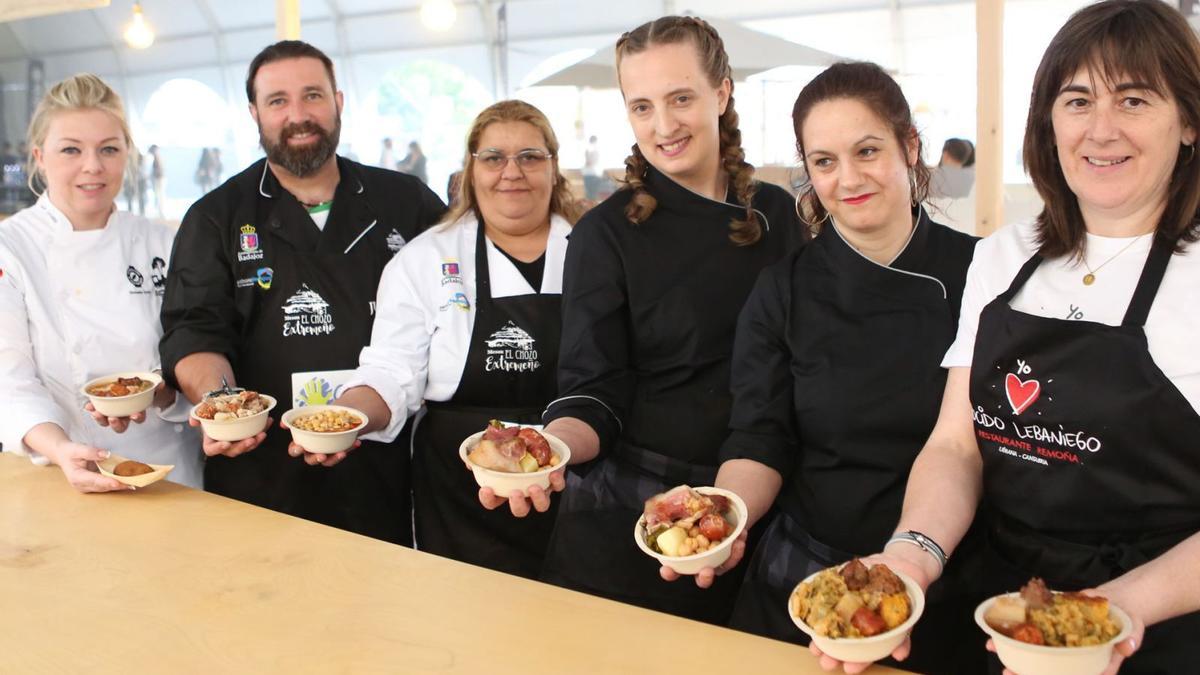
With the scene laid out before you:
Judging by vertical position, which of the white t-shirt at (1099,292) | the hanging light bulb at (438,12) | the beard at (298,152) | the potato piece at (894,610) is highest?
the hanging light bulb at (438,12)

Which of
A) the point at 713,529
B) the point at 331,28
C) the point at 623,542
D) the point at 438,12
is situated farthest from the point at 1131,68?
the point at 331,28

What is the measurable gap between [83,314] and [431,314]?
981 millimetres

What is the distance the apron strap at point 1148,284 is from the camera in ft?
4.83

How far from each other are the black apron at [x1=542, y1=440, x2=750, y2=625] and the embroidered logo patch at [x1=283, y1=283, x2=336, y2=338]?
98 centimetres

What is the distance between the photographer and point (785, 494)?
2.02 metres

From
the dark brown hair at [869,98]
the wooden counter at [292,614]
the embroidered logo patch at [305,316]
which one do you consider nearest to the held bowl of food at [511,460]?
the wooden counter at [292,614]

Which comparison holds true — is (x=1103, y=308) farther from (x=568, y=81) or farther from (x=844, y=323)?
(x=568, y=81)

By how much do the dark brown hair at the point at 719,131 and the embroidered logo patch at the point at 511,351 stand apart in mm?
575

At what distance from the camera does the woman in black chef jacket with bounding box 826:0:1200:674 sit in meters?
1.44

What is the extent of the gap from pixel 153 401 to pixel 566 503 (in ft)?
4.09

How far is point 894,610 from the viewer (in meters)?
1.32

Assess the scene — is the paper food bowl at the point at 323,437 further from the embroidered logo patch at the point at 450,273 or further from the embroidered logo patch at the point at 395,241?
the embroidered logo patch at the point at 395,241

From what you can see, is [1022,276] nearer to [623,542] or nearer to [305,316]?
[623,542]

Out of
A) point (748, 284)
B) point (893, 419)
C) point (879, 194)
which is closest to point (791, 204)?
point (748, 284)
